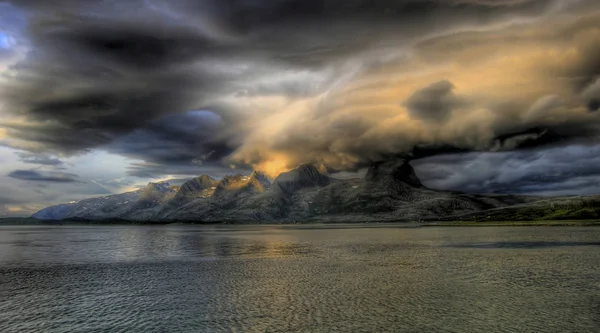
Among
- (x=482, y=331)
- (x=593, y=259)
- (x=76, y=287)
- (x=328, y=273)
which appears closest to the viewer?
(x=482, y=331)

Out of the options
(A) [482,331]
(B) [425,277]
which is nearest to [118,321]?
(A) [482,331]

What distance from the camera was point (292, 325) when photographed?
37.0 m

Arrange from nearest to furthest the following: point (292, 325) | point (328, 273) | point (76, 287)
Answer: point (292, 325), point (76, 287), point (328, 273)

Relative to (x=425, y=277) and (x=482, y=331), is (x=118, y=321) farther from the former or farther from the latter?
(x=425, y=277)

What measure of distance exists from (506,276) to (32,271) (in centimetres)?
8536

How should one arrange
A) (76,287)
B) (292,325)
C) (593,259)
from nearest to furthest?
1. (292,325)
2. (76,287)
3. (593,259)

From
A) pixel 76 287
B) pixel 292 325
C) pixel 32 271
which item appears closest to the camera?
pixel 292 325

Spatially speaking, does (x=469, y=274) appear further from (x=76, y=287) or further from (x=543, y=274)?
(x=76, y=287)

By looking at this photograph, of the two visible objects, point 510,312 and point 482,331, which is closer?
point 482,331

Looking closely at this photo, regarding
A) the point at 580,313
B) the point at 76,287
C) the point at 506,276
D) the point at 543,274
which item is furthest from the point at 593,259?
the point at 76,287

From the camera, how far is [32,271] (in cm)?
7550

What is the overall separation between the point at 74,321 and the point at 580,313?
5015 centimetres

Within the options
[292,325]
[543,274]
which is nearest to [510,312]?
[292,325]

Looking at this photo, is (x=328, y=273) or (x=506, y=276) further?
(x=328, y=273)
